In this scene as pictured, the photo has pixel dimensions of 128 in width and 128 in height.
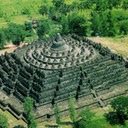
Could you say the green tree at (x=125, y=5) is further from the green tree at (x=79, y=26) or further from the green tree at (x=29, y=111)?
the green tree at (x=29, y=111)

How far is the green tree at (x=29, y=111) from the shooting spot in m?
59.6

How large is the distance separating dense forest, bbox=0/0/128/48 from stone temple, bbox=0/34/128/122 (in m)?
23.4

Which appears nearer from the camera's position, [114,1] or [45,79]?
[45,79]

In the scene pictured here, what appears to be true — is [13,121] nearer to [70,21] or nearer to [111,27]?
[70,21]

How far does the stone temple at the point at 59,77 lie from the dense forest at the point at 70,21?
76.8ft

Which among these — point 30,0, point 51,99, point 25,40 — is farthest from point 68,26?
point 30,0

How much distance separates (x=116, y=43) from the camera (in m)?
95.6

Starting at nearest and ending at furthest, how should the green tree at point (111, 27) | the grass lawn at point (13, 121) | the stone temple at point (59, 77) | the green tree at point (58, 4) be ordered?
the grass lawn at point (13, 121), the stone temple at point (59, 77), the green tree at point (111, 27), the green tree at point (58, 4)

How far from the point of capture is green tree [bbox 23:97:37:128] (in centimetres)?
5959

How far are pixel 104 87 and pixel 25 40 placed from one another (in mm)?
45541

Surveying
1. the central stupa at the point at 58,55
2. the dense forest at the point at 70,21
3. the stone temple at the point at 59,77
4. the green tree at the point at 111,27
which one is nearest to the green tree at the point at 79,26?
the dense forest at the point at 70,21

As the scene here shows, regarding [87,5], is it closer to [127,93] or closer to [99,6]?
[99,6]

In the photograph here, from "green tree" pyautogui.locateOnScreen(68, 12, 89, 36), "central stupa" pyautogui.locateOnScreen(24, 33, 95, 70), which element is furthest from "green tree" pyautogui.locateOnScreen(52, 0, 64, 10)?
Answer: "central stupa" pyautogui.locateOnScreen(24, 33, 95, 70)

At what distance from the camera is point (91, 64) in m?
72.3
